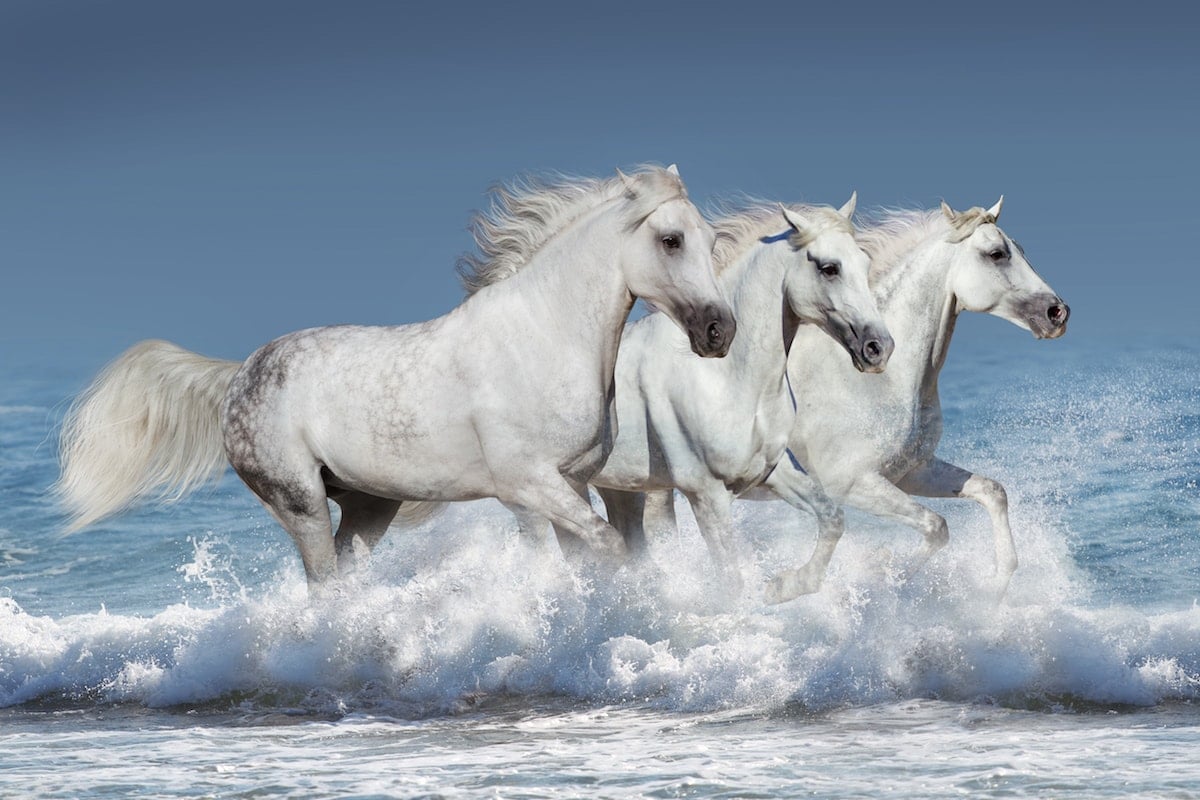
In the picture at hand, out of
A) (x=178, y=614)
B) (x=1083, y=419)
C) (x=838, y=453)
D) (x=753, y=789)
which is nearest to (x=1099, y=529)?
(x=1083, y=419)

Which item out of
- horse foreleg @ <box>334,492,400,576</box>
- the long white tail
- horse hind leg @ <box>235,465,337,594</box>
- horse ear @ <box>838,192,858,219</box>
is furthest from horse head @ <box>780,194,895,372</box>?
the long white tail

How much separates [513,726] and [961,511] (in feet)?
25.0

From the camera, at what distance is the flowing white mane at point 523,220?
691cm

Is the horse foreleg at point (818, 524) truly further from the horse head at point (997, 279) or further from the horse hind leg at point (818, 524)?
the horse head at point (997, 279)

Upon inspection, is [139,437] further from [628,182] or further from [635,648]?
[628,182]

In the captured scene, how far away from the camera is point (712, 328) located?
6.25 m

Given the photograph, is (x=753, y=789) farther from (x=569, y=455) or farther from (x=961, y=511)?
(x=961, y=511)

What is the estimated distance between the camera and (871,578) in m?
7.41

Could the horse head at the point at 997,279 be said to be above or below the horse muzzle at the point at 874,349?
above

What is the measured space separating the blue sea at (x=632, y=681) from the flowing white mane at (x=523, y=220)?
4.12 ft

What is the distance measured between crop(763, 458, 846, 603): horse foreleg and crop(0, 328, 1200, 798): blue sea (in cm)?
11

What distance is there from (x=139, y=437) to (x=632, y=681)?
9.07 ft

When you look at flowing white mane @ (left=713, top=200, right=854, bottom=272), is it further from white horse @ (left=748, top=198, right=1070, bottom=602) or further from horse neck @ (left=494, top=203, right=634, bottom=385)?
horse neck @ (left=494, top=203, right=634, bottom=385)

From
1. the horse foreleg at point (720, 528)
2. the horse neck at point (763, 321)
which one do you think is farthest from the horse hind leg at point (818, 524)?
the horse neck at point (763, 321)
